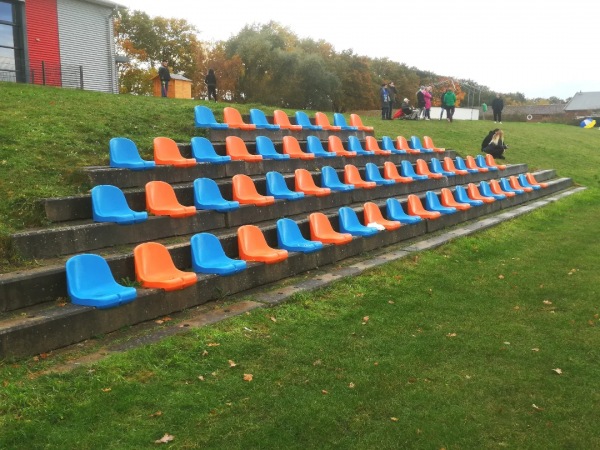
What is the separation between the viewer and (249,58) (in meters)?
42.8

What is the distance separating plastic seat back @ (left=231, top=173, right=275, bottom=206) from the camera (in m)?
7.18

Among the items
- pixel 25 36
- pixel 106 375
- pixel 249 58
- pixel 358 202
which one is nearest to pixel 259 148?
pixel 358 202

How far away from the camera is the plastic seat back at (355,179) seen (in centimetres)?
948

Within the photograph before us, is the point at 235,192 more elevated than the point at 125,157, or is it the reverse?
the point at 125,157

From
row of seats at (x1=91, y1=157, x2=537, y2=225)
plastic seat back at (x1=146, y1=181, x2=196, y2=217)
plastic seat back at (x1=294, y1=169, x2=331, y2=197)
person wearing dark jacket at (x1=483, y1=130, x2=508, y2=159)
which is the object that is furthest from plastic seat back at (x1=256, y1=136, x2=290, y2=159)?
person wearing dark jacket at (x1=483, y1=130, x2=508, y2=159)

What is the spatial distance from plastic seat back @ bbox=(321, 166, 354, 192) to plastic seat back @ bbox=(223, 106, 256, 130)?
1.93 meters

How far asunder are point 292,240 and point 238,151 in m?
2.60

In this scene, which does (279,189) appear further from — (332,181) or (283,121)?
(283,121)

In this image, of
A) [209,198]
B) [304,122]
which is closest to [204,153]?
[209,198]

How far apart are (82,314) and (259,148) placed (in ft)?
18.4

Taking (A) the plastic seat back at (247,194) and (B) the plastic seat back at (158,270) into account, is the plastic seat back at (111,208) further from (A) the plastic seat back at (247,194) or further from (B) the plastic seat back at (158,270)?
(A) the plastic seat back at (247,194)

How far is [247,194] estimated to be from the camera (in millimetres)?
7387

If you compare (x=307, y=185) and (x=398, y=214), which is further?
(x=398, y=214)

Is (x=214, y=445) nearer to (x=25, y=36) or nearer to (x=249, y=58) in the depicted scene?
(x=25, y=36)
